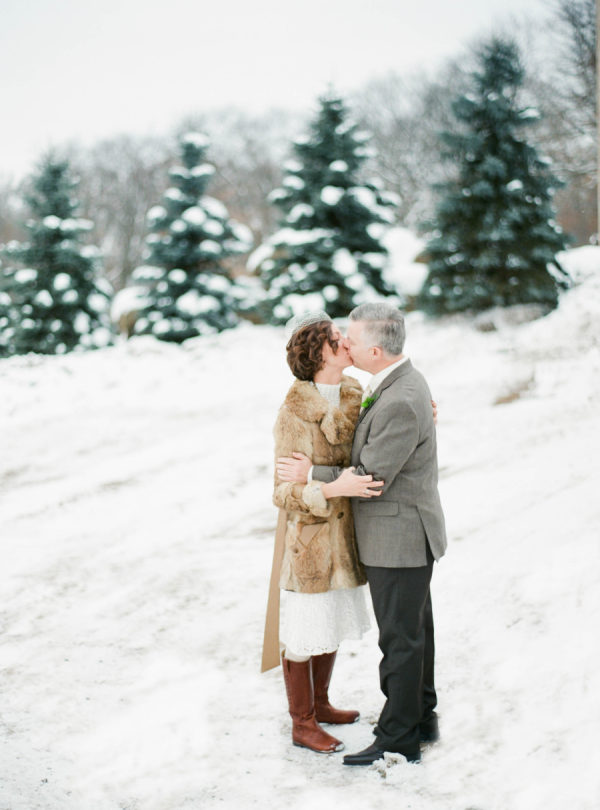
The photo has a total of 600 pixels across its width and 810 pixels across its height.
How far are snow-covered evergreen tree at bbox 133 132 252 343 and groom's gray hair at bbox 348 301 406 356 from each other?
1437cm

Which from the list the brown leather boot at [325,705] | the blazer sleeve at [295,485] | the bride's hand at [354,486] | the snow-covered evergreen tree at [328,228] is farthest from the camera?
the snow-covered evergreen tree at [328,228]

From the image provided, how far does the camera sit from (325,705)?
383cm

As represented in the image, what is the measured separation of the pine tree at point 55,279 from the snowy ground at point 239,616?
8321mm

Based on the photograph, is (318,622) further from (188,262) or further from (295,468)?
(188,262)

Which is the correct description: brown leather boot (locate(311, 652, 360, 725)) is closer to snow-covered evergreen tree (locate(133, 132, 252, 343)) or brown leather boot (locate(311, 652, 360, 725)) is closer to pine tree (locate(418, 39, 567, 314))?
pine tree (locate(418, 39, 567, 314))

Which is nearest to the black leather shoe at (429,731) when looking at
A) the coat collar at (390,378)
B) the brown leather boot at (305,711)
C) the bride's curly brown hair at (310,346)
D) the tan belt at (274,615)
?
the brown leather boot at (305,711)

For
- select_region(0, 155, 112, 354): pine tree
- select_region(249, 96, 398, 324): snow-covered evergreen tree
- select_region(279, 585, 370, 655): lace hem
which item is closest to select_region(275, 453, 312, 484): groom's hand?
select_region(279, 585, 370, 655): lace hem

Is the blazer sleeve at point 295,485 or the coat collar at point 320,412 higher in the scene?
the coat collar at point 320,412

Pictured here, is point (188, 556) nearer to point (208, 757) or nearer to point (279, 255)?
point (208, 757)

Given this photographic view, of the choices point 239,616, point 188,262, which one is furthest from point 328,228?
point 239,616

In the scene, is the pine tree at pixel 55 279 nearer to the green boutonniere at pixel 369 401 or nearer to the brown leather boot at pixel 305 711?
the brown leather boot at pixel 305 711

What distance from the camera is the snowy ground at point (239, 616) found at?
11.0 ft

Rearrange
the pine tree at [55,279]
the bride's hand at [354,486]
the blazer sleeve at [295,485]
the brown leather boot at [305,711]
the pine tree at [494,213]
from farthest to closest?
the pine tree at [55,279]
the pine tree at [494,213]
the brown leather boot at [305,711]
the blazer sleeve at [295,485]
the bride's hand at [354,486]

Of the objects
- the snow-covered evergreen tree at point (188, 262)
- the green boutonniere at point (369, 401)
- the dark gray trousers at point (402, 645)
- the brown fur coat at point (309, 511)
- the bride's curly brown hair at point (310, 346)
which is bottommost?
the dark gray trousers at point (402, 645)
